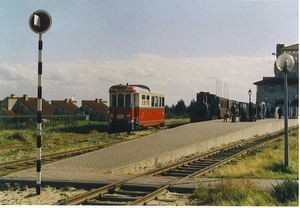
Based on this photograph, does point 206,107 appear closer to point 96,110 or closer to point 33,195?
point 96,110

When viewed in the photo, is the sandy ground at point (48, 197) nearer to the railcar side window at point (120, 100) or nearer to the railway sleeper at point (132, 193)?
the railway sleeper at point (132, 193)

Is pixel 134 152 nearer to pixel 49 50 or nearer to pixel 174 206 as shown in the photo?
pixel 49 50

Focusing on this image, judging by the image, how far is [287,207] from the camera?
7.65 meters

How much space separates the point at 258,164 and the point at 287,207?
6038 mm

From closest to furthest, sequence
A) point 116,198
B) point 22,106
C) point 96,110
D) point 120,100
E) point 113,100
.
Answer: point 116,198 → point 120,100 → point 113,100 → point 22,106 → point 96,110

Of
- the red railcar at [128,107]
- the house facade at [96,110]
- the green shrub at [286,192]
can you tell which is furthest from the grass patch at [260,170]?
the house facade at [96,110]

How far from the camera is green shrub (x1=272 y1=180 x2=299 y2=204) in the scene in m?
8.07

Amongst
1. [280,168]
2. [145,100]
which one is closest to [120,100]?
[145,100]

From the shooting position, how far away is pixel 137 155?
14758 mm

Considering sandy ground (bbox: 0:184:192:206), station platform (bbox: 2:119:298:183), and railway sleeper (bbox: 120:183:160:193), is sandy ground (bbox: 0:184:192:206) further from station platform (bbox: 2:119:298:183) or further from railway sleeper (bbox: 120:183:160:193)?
station platform (bbox: 2:119:298:183)

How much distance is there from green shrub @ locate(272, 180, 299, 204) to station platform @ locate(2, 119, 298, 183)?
355 cm

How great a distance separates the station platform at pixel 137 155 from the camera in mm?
10812

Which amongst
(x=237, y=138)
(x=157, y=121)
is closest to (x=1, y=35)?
(x=237, y=138)

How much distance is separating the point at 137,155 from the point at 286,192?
7154mm
